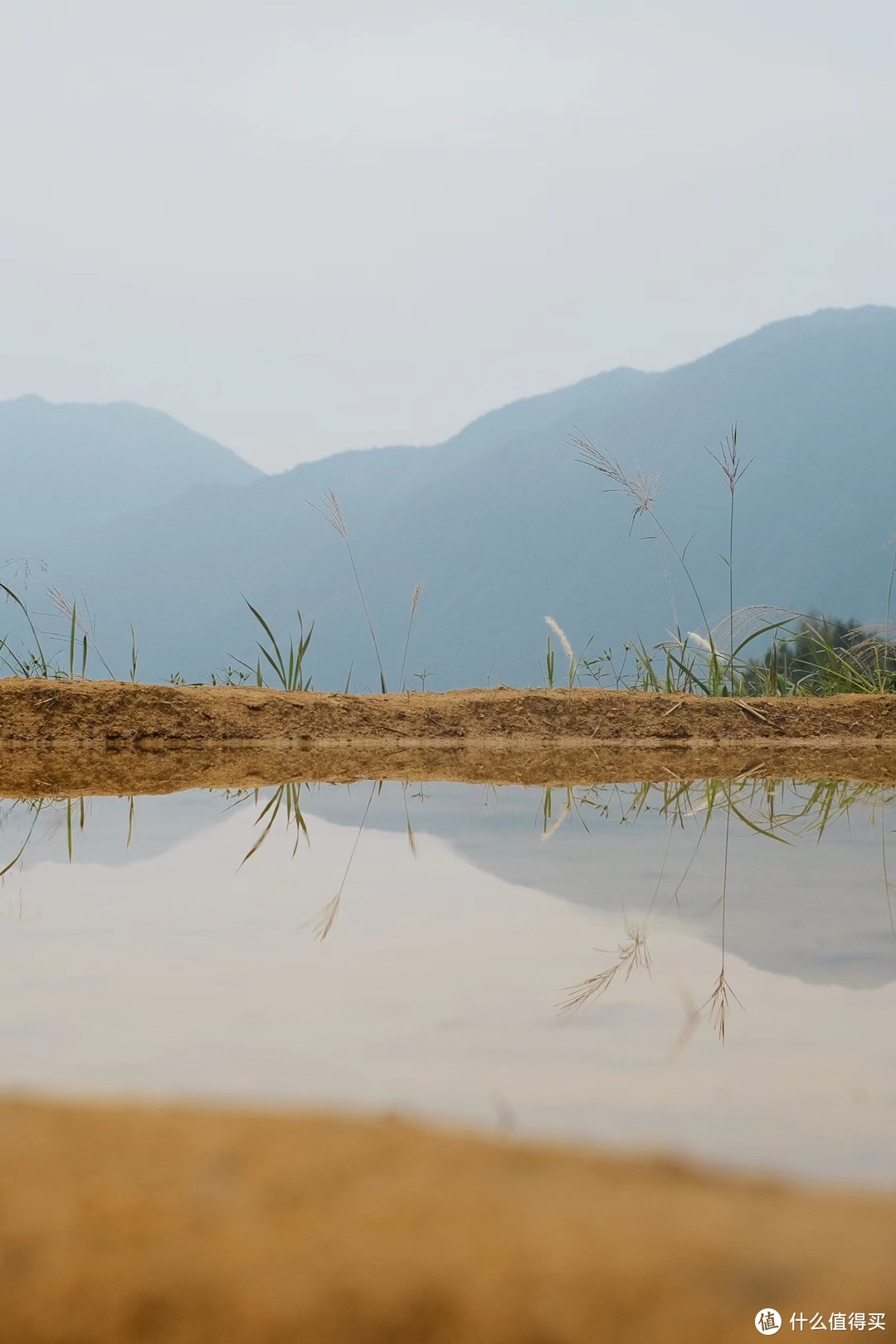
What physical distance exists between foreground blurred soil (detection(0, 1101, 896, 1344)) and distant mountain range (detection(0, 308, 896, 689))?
68379 millimetres

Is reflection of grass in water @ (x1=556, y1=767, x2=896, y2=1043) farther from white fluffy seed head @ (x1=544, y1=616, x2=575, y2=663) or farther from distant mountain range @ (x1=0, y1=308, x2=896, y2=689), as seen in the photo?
distant mountain range @ (x1=0, y1=308, x2=896, y2=689)

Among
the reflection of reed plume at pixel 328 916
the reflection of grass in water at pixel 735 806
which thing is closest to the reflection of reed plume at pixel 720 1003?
the reflection of grass in water at pixel 735 806

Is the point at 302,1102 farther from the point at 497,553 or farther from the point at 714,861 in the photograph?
the point at 497,553

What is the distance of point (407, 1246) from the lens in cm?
61

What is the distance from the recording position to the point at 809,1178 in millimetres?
737

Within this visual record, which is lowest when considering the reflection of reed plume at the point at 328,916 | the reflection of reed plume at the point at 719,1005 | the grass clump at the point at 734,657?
the reflection of reed plume at the point at 719,1005

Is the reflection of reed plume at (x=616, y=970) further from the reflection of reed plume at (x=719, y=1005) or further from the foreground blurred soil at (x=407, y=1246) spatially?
the foreground blurred soil at (x=407, y=1246)

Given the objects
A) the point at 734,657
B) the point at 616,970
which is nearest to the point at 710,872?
Result: the point at 616,970

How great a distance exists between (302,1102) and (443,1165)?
18 cm

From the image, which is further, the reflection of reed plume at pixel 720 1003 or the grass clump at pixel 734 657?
the grass clump at pixel 734 657

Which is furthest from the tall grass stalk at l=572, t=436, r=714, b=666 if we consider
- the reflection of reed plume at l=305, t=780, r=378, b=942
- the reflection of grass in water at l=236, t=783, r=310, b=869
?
the reflection of reed plume at l=305, t=780, r=378, b=942

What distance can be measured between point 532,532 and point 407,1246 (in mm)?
87987

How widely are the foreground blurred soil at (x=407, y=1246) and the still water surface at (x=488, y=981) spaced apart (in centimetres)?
10

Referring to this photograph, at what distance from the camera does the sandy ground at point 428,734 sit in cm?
399
